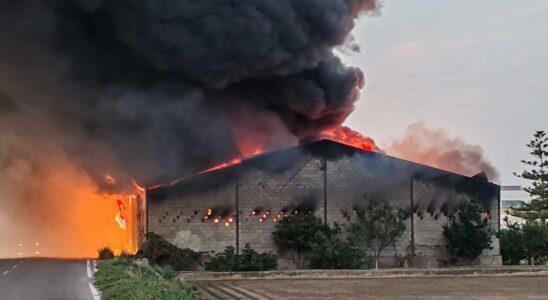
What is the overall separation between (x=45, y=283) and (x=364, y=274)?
14.1 metres

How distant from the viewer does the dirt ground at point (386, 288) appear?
2309cm

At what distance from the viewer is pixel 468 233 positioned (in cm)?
3700

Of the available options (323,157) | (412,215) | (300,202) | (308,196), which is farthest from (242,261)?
(412,215)

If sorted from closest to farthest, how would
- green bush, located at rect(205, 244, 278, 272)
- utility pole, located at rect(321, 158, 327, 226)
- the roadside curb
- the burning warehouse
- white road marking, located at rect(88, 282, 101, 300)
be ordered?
white road marking, located at rect(88, 282, 101, 300)
the roadside curb
green bush, located at rect(205, 244, 278, 272)
the burning warehouse
utility pole, located at rect(321, 158, 327, 226)

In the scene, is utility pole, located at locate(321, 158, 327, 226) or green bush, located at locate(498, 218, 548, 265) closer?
utility pole, located at locate(321, 158, 327, 226)

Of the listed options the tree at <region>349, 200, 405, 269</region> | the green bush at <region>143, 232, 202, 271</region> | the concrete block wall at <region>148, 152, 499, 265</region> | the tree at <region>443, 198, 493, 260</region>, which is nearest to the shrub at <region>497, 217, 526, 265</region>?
the concrete block wall at <region>148, 152, 499, 265</region>

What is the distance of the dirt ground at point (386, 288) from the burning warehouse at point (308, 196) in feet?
20.1

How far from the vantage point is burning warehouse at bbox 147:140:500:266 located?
35.5 metres

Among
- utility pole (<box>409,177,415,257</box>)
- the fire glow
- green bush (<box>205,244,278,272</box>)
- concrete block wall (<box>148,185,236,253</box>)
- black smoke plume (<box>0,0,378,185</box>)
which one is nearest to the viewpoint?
black smoke plume (<box>0,0,378,185</box>)

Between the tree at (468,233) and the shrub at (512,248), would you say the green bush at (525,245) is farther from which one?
the tree at (468,233)

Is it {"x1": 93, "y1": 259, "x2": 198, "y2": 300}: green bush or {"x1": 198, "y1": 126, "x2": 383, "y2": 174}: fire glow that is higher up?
{"x1": 198, "y1": 126, "x2": 383, "y2": 174}: fire glow

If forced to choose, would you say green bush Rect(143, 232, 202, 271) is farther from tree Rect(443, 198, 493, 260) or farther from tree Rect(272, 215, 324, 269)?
tree Rect(443, 198, 493, 260)

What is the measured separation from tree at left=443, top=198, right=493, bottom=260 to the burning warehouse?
635 mm

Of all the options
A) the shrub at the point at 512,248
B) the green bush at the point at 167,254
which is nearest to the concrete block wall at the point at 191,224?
the green bush at the point at 167,254
